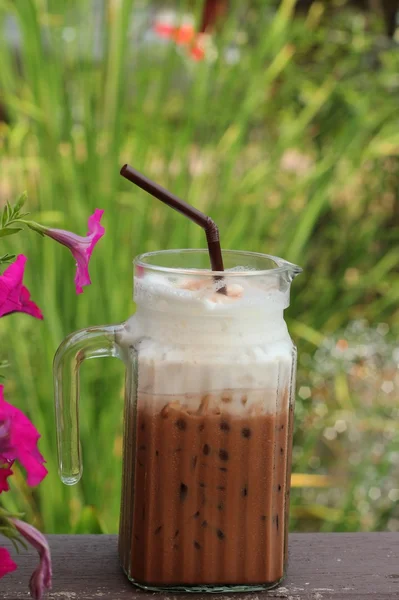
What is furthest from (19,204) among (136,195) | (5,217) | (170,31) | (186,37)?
(186,37)

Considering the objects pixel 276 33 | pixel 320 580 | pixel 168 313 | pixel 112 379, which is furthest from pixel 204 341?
pixel 276 33

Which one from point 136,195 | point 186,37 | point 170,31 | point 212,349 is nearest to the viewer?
point 212,349

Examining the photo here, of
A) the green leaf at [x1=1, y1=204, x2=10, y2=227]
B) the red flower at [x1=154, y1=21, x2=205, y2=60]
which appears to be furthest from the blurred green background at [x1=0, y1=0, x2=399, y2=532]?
→ the green leaf at [x1=1, y1=204, x2=10, y2=227]

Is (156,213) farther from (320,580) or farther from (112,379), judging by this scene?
(320,580)

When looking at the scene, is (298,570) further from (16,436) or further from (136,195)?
(136,195)

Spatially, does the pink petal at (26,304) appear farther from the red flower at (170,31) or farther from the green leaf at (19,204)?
the red flower at (170,31)

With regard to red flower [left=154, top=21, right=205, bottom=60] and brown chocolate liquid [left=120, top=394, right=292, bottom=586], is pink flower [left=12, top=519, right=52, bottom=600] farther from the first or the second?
red flower [left=154, top=21, right=205, bottom=60]

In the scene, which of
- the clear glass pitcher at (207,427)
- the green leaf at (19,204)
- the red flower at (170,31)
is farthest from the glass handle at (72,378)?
the red flower at (170,31)
